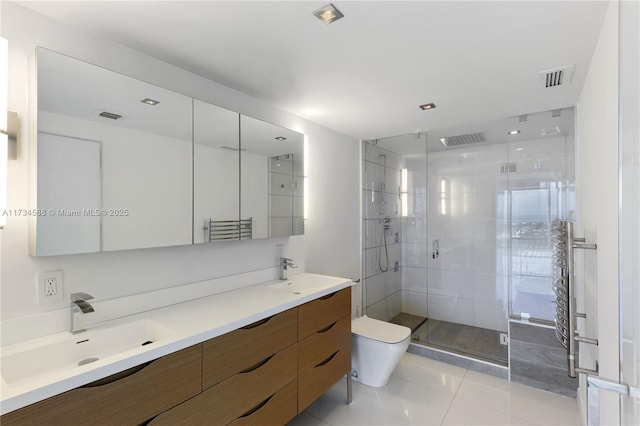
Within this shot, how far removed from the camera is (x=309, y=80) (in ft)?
6.70

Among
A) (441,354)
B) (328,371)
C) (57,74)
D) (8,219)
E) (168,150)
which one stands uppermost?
(57,74)

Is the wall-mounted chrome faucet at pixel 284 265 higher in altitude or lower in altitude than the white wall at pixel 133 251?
lower

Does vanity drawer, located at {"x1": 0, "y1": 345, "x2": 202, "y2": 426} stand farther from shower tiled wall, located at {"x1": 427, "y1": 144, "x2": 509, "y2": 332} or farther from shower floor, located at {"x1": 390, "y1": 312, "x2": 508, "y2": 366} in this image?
shower tiled wall, located at {"x1": 427, "y1": 144, "x2": 509, "y2": 332}

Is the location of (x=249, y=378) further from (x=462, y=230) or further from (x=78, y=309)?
(x=462, y=230)

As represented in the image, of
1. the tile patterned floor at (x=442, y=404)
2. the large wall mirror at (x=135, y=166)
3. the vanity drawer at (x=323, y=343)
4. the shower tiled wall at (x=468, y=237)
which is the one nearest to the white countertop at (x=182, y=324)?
the vanity drawer at (x=323, y=343)

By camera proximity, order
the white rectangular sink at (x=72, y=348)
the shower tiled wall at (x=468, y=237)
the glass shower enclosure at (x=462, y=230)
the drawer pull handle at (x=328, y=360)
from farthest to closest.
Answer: the shower tiled wall at (x=468, y=237), the glass shower enclosure at (x=462, y=230), the drawer pull handle at (x=328, y=360), the white rectangular sink at (x=72, y=348)

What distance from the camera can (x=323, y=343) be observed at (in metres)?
2.16

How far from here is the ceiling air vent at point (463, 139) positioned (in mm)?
3476

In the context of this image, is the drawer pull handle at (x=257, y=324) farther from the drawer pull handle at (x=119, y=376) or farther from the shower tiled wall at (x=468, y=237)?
the shower tiled wall at (x=468, y=237)

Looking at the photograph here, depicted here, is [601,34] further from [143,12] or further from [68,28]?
[68,28]

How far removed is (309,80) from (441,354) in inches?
117

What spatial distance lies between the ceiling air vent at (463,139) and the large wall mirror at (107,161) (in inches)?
116

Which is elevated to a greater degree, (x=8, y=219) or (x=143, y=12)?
(x=143, y=12)

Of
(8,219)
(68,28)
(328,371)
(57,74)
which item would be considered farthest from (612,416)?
(68,28)
